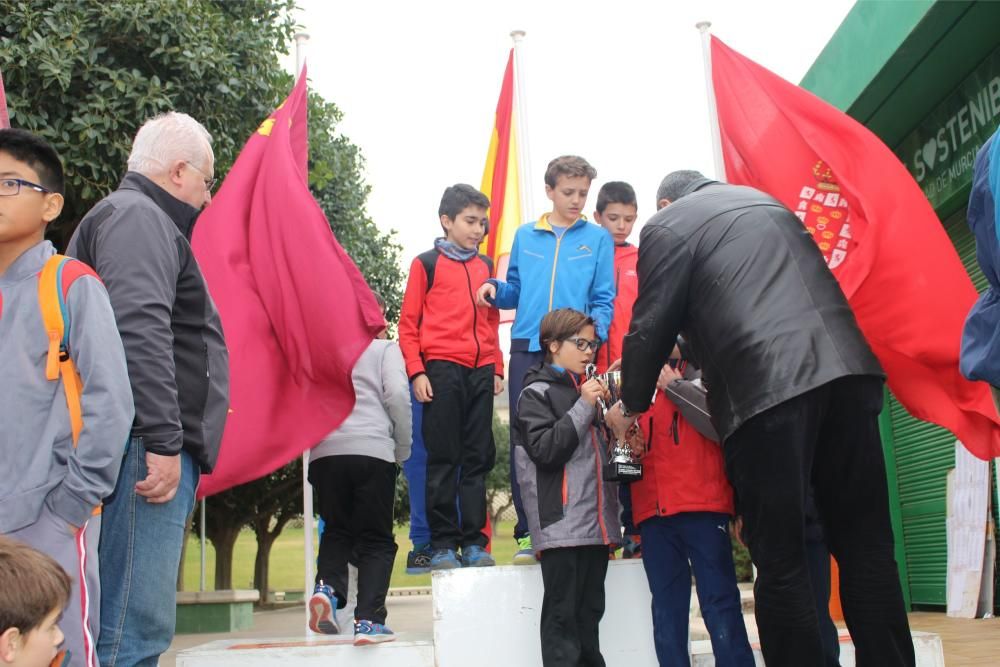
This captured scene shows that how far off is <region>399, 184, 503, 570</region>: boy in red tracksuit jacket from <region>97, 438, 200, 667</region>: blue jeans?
8.10 feet

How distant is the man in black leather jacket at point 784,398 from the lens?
11.0 feet

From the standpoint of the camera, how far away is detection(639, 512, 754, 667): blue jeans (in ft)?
13.7

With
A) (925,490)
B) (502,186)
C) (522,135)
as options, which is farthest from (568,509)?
(925,490)

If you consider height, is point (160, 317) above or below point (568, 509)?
above

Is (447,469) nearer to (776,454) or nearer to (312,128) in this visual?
(776,454)

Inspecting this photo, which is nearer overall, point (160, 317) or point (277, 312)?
point (160, 317)

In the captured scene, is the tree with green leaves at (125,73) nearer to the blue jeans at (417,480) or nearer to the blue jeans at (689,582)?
the blue jeans at (417,480)

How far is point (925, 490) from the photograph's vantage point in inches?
402

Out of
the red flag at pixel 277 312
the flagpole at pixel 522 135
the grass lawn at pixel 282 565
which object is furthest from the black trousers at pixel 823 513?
the grass lawn at pixel 282 565

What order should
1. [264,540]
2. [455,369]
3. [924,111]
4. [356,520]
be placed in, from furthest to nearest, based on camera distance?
[264,540] < [924,111] < [455,369] < [356,520]

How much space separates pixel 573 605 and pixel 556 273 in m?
1.95

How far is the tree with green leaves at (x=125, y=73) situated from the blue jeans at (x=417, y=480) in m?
4.24

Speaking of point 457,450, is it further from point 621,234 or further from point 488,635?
point 621,234

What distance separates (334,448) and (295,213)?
1.45m
